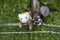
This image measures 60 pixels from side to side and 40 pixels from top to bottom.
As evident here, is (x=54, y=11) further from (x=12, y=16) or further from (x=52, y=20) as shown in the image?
(x=12, y=16)

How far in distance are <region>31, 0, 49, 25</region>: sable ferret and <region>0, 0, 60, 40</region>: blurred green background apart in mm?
32

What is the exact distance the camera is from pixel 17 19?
108 cm

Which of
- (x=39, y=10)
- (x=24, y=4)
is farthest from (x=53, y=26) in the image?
(x=24, y=4)

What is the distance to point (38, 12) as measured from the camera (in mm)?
1063

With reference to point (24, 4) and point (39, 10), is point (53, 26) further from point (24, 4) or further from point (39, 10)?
point (24, 4)

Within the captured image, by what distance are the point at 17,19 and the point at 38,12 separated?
0.47 ft

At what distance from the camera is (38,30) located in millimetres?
1040

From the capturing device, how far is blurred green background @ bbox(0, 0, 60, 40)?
3.35 ft

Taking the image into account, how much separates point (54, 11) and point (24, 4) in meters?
0.21

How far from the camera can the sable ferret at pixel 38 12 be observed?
1047 mm

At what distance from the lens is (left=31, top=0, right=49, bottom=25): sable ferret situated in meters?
1.05

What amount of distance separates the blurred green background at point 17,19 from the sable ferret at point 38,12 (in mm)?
32

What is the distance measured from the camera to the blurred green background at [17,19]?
3.35 feet

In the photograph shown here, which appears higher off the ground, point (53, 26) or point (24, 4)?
point (24, 4)
